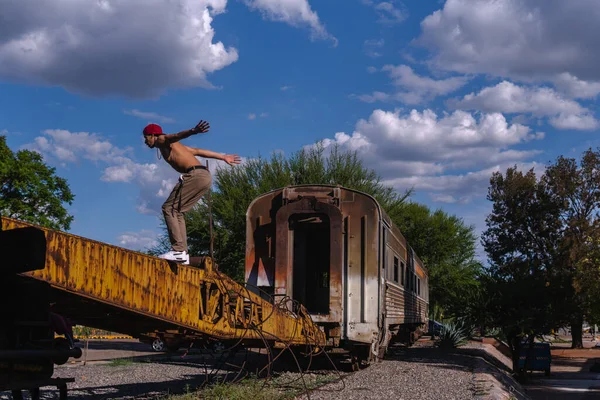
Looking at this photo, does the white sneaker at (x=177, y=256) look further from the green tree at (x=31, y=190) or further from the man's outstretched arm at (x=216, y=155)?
the green tree at (x=31, y=190)

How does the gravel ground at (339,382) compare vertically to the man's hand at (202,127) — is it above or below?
below

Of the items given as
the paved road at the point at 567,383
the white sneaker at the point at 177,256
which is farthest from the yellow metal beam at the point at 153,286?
the paved road at the point at 567,383

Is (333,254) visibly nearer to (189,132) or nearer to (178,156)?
(178,156)

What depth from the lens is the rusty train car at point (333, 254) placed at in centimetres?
1124

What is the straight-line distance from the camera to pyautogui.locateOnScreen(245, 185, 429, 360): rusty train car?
11242 millimetres

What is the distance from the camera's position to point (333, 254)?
11.3 meters

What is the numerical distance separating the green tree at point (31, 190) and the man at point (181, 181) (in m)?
31.7

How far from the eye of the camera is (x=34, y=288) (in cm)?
376

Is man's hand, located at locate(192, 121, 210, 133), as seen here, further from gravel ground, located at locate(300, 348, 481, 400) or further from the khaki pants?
gravel ground, located at locate(300, 348, 481, 400)

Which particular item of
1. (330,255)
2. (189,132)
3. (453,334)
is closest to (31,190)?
(453,334)

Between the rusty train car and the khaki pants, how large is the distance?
16.8ft

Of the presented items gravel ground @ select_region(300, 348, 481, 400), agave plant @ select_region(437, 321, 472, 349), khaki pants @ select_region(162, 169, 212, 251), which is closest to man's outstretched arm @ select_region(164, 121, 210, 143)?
khaki pants @ select_region(162, 169, 212, 251)

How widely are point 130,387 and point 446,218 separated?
117ft

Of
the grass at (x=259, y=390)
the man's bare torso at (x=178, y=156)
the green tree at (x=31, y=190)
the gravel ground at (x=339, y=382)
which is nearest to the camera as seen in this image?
the man's bare torso at (x=178, y=156)
